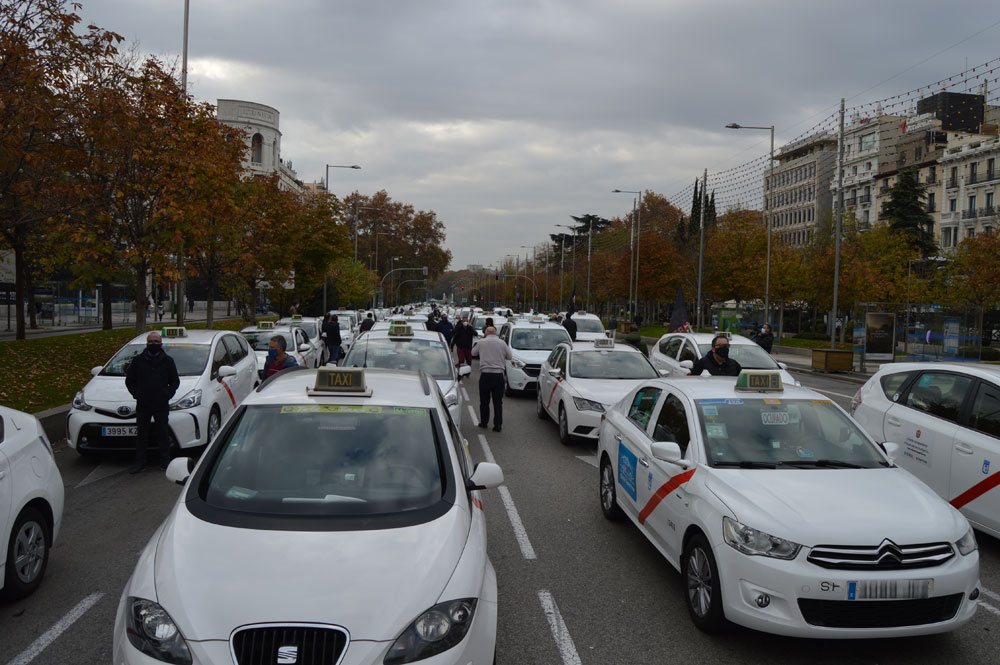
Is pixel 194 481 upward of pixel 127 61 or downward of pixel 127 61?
downward

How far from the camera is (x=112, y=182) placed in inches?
669

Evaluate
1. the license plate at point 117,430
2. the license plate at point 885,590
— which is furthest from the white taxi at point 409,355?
the license plate at point 885,590

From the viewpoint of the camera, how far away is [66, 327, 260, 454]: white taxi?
31.2 ft

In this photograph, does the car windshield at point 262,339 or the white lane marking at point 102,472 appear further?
the car windshield at point 262,339

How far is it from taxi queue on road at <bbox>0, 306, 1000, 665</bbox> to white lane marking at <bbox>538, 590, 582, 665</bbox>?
848 mm

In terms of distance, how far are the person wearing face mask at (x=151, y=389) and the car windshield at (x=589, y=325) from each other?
18342 mm

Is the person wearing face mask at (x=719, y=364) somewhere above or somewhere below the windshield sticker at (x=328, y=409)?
below

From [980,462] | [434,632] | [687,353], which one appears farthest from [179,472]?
[687,353]

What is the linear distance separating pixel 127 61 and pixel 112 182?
3996mm

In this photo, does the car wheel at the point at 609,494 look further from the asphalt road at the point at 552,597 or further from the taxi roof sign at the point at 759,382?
the taxi roof sign at the point at 759,382

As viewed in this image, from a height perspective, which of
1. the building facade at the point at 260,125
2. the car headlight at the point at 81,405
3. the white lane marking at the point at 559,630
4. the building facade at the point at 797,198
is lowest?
the white lane marking at the point at 559,630

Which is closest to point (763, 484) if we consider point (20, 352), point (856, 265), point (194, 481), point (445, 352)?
point (194, 481)

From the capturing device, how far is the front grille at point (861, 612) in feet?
13.8

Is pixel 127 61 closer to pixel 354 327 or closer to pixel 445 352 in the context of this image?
pixel 445 352
